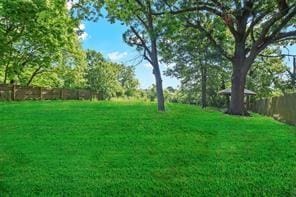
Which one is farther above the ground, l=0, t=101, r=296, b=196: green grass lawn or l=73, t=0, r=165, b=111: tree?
l=73, t=0, r=165, b=111: tree

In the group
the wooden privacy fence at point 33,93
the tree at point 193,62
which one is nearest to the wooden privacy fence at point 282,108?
the tree at point 193,62

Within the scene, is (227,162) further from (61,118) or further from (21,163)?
(61,118)

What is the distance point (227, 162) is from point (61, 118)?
5.85 meters

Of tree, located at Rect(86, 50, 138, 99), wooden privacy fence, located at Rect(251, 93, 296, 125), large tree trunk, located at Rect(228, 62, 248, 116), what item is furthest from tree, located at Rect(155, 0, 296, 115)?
tree, located at Rect(86, 50, 138, 99)

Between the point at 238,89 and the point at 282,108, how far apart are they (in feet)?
6.99

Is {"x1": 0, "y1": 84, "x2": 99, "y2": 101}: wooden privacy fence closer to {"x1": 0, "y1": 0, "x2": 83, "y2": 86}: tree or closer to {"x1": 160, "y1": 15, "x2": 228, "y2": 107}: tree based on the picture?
{"x1": 0, "y1": 0, "x2": 83, "y2": 86}: tree

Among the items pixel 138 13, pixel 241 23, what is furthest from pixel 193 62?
pixel 138 13

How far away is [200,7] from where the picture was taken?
18547 mm

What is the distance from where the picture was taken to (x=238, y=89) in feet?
65.6

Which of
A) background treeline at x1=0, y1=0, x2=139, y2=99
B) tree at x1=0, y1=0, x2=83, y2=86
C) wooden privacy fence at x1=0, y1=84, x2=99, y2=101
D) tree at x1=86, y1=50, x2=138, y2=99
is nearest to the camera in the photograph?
background treeline at x1=0, y1=0, x2=139, y2=99

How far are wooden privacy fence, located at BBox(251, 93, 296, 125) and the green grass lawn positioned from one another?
6702mm

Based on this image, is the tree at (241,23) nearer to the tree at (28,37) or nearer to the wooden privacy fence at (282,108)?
the wooden privacy fence at (282,108)

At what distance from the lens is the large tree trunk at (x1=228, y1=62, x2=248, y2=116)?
65.2 ft

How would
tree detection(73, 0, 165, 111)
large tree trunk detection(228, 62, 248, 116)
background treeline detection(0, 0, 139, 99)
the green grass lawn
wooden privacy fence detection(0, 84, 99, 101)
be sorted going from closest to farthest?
the green grass lawn, tree detection(73, 0, 165, 111), large tree trunk detection(228, 62, 248, 116), background treeline detection(0, 0, 139, 99), wooden privacy fence detection(0, 84, 99, 101)
